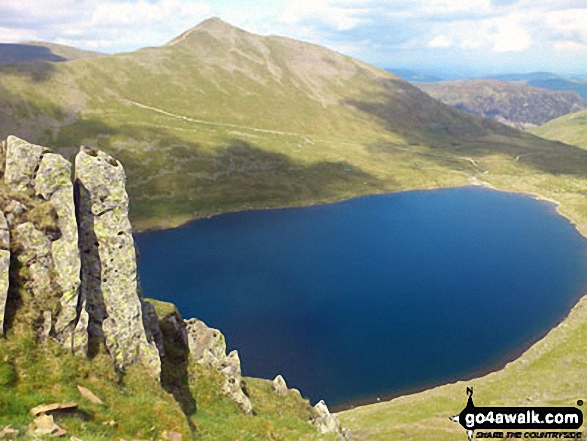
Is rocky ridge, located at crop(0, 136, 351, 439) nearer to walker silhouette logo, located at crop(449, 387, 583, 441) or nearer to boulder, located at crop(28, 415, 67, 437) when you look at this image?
boulder, located at crop(28, 415, 67, 437)

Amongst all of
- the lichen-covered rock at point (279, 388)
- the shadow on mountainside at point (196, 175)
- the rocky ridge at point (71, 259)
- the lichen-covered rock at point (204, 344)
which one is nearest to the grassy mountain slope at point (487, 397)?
the lichen-covered rock at point (279, 388)

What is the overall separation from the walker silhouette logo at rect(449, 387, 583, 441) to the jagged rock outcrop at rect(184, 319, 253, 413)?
27438 mm

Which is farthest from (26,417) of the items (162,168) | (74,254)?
(162,168)

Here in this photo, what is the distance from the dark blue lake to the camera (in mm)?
66125

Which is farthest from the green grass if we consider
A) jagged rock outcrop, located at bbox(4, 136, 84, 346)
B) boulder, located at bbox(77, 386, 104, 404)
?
jagged rock outcrop, located at bbox(4, 136, 84, 346)

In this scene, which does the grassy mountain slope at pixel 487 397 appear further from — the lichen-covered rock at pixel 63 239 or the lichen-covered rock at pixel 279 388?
the lichen-covered rock at pixel 63 239

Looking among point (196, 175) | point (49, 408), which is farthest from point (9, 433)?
point (196, 175)

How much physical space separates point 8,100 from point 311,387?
194 meters

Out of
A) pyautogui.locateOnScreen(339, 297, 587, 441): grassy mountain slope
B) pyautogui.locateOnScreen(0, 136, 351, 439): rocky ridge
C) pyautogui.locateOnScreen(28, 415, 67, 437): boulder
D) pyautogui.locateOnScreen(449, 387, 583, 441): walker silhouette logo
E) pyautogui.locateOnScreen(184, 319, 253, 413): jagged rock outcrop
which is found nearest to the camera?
pyautogui.locateOnScreen(28, 415, 67, 437): boulder

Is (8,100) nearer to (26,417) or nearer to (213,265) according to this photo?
(213,265)

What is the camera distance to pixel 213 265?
106062mm

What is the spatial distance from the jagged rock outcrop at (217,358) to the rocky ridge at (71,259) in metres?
0.15

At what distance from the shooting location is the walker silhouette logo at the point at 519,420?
41816 millimetres

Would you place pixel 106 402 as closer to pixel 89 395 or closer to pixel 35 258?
pixel 89 395
